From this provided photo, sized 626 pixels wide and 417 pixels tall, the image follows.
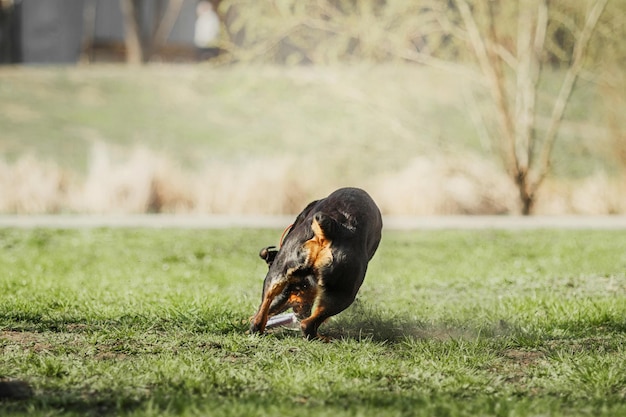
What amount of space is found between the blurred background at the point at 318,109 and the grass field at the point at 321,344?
6097 mm

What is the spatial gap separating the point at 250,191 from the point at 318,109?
768cm

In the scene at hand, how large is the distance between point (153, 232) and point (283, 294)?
319 inches

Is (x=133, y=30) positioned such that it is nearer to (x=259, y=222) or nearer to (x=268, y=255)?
(x=259, y=222)

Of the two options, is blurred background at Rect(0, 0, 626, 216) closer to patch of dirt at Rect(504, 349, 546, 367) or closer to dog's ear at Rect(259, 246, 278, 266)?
dog's ear at Rect(259, 246, 278, 266)

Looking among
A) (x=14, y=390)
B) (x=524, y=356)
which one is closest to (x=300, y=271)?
(x=524, y=356)

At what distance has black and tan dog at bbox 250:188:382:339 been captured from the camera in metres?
5.96

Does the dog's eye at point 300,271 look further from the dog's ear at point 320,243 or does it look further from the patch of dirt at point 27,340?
the patch of dirt at point 27,340

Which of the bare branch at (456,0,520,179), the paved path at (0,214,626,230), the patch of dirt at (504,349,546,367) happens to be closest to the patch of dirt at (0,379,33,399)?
the patch of dirt at (504,349,546,367)

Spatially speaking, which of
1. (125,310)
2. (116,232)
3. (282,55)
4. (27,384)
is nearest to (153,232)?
(116,232)

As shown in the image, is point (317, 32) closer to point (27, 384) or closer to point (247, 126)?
point (247, 126)

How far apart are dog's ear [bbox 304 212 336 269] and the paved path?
8.62m

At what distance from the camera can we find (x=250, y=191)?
17484 millimetres

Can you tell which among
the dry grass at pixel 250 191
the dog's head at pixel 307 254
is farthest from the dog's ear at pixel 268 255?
the dry grass at pixel 250 191

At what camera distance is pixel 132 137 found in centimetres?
2341
